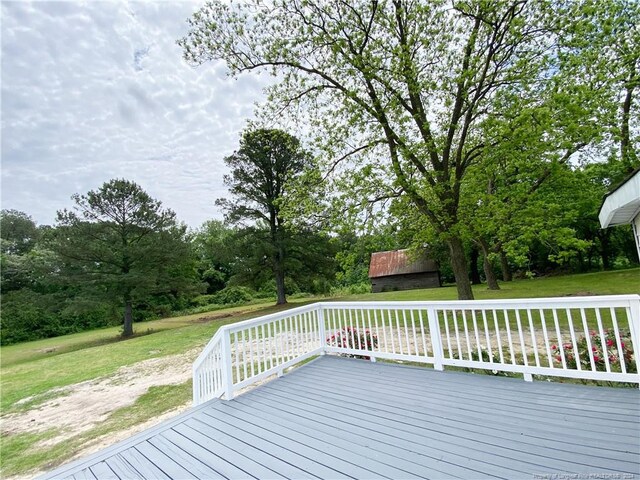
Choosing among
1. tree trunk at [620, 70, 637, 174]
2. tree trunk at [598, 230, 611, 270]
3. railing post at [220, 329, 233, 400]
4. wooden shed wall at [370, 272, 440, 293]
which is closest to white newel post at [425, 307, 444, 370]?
railing post at [220, 329, 233, 400]

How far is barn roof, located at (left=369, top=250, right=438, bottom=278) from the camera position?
23422mm

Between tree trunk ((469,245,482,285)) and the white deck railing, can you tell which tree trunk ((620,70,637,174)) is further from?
tree trunk ((469,245,482,285))

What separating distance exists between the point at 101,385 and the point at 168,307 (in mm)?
17741

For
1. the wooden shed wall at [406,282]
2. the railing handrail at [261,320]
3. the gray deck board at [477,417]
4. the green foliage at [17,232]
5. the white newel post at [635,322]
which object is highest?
the green foliage at [17,232]

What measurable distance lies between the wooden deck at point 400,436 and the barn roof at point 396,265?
808 inches

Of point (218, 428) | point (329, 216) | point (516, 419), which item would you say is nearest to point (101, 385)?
point (218, 428)

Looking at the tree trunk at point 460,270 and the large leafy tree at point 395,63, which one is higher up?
the large leafy tree at point 395,63

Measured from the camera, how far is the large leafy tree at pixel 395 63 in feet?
22.4

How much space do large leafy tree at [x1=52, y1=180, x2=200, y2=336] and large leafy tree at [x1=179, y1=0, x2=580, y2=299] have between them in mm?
10584

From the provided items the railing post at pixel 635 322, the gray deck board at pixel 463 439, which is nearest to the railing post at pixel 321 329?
the gray deck board at pixel 463 439

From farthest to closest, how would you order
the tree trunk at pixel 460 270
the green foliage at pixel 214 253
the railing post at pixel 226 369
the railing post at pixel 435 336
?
the green foliage at pixel 214 253
the tree trunk at pixel 460 270
the railing post at pixel 435 336
the railing post at pixel 226 369

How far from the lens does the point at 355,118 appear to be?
7562mm

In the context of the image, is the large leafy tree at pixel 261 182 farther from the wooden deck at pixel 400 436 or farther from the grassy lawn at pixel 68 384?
the wooden deck at pixel 400 436

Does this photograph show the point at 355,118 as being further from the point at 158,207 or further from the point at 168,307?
the point at 168,307
